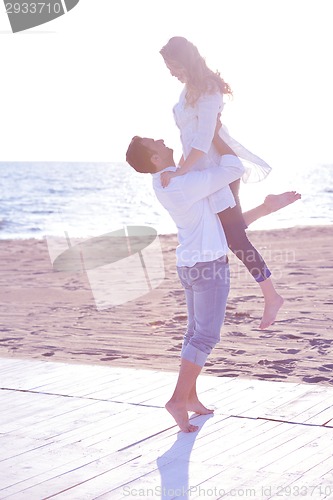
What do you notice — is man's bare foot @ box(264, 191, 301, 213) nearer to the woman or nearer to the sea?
the woman

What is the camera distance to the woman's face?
161 inches

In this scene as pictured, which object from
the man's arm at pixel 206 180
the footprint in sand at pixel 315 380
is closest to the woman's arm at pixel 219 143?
the man's arm at pixel 206 180

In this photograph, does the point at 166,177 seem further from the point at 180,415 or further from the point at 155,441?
the point at 155,441

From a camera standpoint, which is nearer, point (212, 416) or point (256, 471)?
point (256, 471)

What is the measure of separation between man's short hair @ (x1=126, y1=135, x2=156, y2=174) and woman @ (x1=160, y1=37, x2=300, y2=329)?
14cm

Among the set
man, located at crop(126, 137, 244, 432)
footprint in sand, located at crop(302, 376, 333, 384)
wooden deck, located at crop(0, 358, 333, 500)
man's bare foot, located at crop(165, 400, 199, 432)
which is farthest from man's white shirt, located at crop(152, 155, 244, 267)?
footprint in sand, located at crop(302, 376, 333, 384)

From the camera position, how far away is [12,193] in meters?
51.3

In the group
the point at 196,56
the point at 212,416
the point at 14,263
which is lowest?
the point at 14,263

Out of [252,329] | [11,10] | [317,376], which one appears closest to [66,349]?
[252,329]

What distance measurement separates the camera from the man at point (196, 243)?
158 inches

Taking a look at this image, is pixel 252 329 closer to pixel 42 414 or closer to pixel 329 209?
pixel 42 414

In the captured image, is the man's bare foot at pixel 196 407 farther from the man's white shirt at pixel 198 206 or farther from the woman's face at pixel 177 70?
the woman's face at pixel 177 70

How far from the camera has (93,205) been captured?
4256 cm

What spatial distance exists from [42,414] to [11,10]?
159 inches
